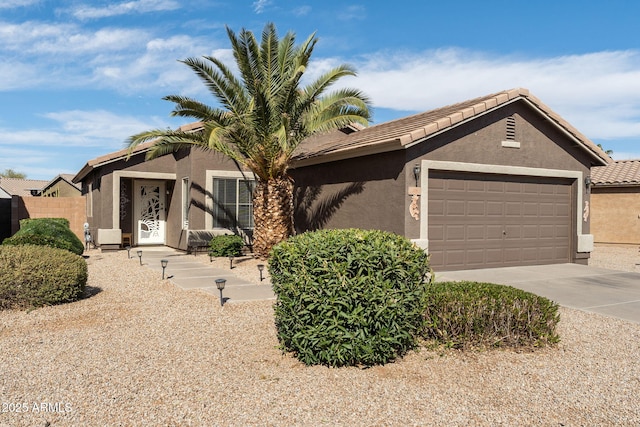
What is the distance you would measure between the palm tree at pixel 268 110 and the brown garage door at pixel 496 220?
3061mm

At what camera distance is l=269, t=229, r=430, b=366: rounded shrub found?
4.80 meters

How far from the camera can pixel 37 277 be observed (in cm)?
760

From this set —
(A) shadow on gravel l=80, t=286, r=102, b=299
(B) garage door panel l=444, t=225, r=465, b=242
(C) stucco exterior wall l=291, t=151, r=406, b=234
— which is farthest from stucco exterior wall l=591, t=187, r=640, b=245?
(A) shadow on gravel l=80, t=286, r=102, b=299

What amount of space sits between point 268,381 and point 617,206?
21.6 metres

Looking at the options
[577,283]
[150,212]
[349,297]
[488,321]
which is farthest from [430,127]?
[150,212]

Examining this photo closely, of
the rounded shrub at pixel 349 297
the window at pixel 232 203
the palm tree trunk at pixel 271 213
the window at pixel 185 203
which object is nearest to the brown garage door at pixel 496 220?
the palm tree trunk at pixel 271 213

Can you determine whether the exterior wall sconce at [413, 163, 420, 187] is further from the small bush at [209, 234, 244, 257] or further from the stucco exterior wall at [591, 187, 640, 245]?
the stucco exterior wall at [591, 187, 640, 245]

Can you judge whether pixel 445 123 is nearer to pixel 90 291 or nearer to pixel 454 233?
pixel 454 233

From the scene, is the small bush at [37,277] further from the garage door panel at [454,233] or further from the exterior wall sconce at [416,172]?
the garage door panel at [454,233]

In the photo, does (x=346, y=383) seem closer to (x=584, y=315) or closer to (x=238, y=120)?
(x=584, y=315)

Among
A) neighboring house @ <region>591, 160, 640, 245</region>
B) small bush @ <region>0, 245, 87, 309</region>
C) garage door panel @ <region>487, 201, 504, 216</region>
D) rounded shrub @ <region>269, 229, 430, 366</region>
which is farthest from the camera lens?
neighboring house @ <region>591, 160, 640, 245</region>

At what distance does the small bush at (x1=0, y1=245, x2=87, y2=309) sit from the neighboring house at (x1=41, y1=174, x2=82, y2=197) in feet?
54.5

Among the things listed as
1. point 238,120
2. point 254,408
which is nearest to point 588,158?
point 238,120

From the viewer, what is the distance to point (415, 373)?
15.8 feet
